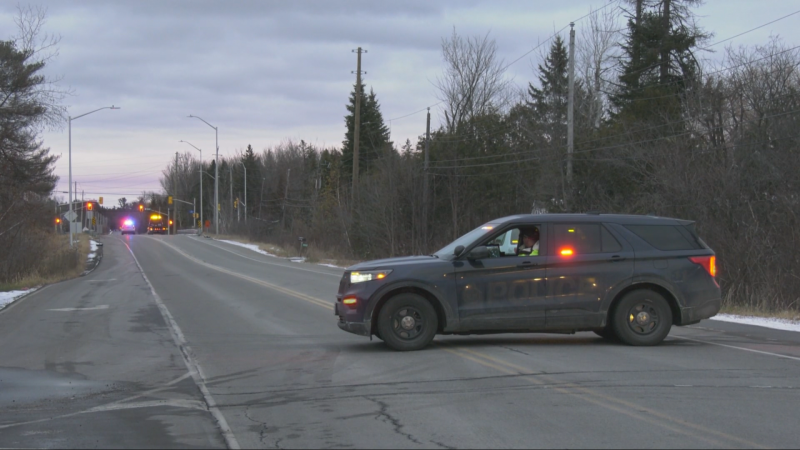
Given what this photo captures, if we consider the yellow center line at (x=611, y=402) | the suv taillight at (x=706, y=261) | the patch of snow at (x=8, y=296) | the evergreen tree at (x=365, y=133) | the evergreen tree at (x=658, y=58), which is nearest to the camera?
the yellow center line at (x=611, y=402)

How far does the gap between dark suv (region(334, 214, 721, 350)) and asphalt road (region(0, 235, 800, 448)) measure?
0.42 meters

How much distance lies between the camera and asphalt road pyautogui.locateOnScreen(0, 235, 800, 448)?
20.6 ft

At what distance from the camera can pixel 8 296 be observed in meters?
22.4

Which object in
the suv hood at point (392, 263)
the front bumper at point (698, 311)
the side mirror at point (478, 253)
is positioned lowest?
the front bumper at point (698, 311)

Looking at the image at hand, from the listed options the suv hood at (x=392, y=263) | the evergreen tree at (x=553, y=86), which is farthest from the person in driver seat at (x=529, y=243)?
the evergreen tree at (x=553, y=86)

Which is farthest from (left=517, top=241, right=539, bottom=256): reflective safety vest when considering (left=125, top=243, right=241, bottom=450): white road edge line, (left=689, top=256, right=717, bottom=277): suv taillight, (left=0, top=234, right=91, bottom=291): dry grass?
(left=0, top=234, right=91, bottom=291): dry grass

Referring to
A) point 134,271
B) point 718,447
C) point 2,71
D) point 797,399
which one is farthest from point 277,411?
point 134,271

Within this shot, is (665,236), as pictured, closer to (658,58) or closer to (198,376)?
(198,376)

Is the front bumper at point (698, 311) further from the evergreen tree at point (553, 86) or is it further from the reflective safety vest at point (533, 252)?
the evergreen tree at point (553, 86)

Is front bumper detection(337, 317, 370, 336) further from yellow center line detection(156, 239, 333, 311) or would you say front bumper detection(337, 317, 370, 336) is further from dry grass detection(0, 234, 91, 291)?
dry grass detection(0, 234, 91, 291)

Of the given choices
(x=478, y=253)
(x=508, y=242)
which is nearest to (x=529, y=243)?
(x=508, y=242)

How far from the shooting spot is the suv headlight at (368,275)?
1020 centimetres

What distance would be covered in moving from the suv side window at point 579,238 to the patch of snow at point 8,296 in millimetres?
15256

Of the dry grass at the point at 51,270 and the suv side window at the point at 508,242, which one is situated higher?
the suv side window at the point at 508,242
